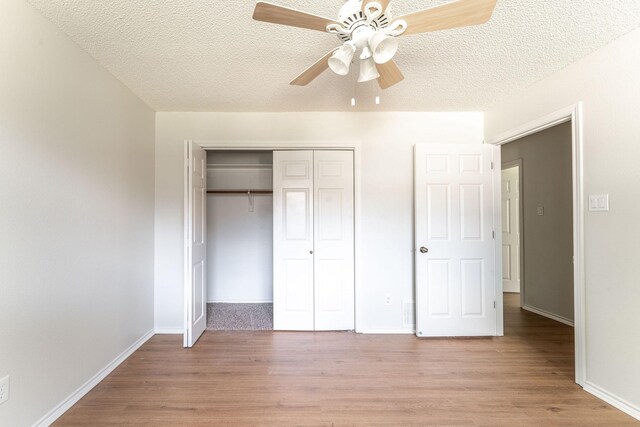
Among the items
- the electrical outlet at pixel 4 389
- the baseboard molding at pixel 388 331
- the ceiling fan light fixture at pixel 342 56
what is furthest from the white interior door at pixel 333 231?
the electrical outlet at pixel 4 389

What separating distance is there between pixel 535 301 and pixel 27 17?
5623mm

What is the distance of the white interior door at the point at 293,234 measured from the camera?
11.0 feet

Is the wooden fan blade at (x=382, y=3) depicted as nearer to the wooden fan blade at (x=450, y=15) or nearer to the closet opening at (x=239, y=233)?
the wooden fan blade at (x=450, y=15)

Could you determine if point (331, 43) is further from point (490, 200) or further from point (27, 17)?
point (490, 200)

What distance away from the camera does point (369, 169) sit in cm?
331

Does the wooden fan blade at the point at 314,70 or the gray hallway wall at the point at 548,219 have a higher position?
the wooden fan blade at the point at 314,70

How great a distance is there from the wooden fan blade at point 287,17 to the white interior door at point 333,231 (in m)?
2.01

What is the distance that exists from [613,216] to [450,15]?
1.81m

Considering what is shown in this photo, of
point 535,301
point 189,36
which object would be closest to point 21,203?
point 189,36

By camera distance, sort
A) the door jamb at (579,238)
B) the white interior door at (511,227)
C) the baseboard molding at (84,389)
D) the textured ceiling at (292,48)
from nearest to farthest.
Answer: the textured ceiling at (292,48) → the baseboard molding at (84,389) → the door jamb at (579,238) → the white interior door at (511,227)

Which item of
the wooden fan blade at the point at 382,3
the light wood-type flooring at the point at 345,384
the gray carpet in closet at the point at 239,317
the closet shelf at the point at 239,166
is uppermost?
the wooden fan blade at the point at 382,3

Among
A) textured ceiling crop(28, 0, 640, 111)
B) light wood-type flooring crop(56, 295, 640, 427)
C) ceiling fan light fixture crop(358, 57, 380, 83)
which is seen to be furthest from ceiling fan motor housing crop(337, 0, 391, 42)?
light wood-type flooring crop(56, 295, 640, 427)

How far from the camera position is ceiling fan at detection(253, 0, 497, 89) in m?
1.23

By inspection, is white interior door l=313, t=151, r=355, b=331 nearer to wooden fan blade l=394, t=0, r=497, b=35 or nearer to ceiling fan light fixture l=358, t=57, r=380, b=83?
ceiling fan light fixture l=358, t=57, r=380, b=83
